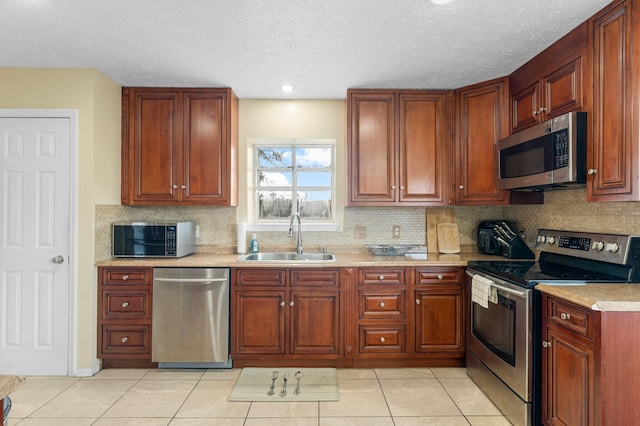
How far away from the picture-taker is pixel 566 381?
1861mm

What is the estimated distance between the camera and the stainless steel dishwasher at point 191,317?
2918 mm

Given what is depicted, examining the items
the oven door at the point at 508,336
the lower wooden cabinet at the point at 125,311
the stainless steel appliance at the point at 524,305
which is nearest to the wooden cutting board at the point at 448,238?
the stainless steel appliance at the point at 524,305

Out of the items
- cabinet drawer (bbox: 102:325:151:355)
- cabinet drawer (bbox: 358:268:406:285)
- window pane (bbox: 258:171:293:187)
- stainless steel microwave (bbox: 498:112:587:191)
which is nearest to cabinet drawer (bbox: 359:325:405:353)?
cabinet drawer (bbox: 358:268:406:285)

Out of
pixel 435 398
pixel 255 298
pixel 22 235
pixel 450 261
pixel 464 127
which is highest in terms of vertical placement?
pixel 464 127

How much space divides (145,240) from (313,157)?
5.73 ft

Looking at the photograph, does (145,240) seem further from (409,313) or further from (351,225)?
(409,313)

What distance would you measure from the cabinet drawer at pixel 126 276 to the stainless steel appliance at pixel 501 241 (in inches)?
116

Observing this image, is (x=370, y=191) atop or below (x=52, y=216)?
atop

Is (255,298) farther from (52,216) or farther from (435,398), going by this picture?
(52,216)

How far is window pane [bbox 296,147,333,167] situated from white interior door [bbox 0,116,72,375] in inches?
77.7

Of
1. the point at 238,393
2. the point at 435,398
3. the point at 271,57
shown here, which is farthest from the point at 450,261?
the point at 271,57

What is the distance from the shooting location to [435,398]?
254 cm

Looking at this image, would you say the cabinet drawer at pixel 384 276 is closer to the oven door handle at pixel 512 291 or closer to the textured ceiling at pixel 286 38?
the oven door handle at pixel 512 291

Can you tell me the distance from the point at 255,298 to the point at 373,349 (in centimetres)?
105
